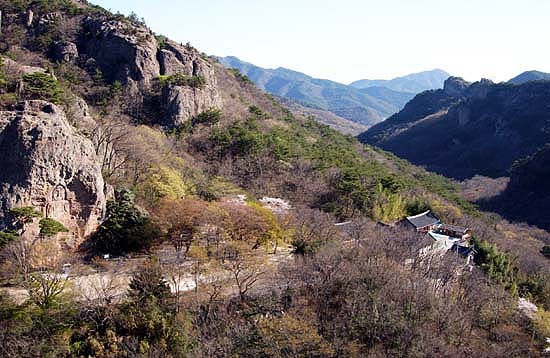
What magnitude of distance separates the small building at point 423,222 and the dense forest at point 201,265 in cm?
290

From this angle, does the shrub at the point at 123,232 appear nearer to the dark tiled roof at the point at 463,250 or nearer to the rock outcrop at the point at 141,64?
the rock outcrop at the point at 141,64

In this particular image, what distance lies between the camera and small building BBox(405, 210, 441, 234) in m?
32.6

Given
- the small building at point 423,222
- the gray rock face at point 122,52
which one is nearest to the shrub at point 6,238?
the gray rock face at point 122,52

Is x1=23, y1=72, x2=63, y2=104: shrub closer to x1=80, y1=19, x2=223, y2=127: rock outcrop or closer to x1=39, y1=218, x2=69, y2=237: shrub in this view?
x1=39, y1=218, x2=69, y2=237: shrub

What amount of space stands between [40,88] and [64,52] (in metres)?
18.7

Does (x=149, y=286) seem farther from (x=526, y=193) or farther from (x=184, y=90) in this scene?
(x=526, y=193)

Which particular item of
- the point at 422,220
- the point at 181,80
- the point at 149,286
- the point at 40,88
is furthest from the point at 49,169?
the point at 422,220

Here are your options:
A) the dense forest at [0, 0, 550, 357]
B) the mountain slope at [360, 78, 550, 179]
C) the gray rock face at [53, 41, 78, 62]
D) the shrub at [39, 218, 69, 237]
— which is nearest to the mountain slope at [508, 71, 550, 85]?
the mountain slope at [360, 78, 550, 179]

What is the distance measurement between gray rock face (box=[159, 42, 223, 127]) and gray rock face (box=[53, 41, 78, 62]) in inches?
285

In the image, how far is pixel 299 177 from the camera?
107ft

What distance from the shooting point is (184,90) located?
36.3 meters

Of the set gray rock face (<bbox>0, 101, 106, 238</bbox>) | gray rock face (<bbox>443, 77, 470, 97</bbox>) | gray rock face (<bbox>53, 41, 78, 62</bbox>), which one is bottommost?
gray rock face (<bbox>0, 101, 106, 238</bbox>)

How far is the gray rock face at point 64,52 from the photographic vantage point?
121ft

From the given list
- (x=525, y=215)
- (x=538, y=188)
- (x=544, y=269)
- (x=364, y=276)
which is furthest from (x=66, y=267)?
(x=538, y=188)
